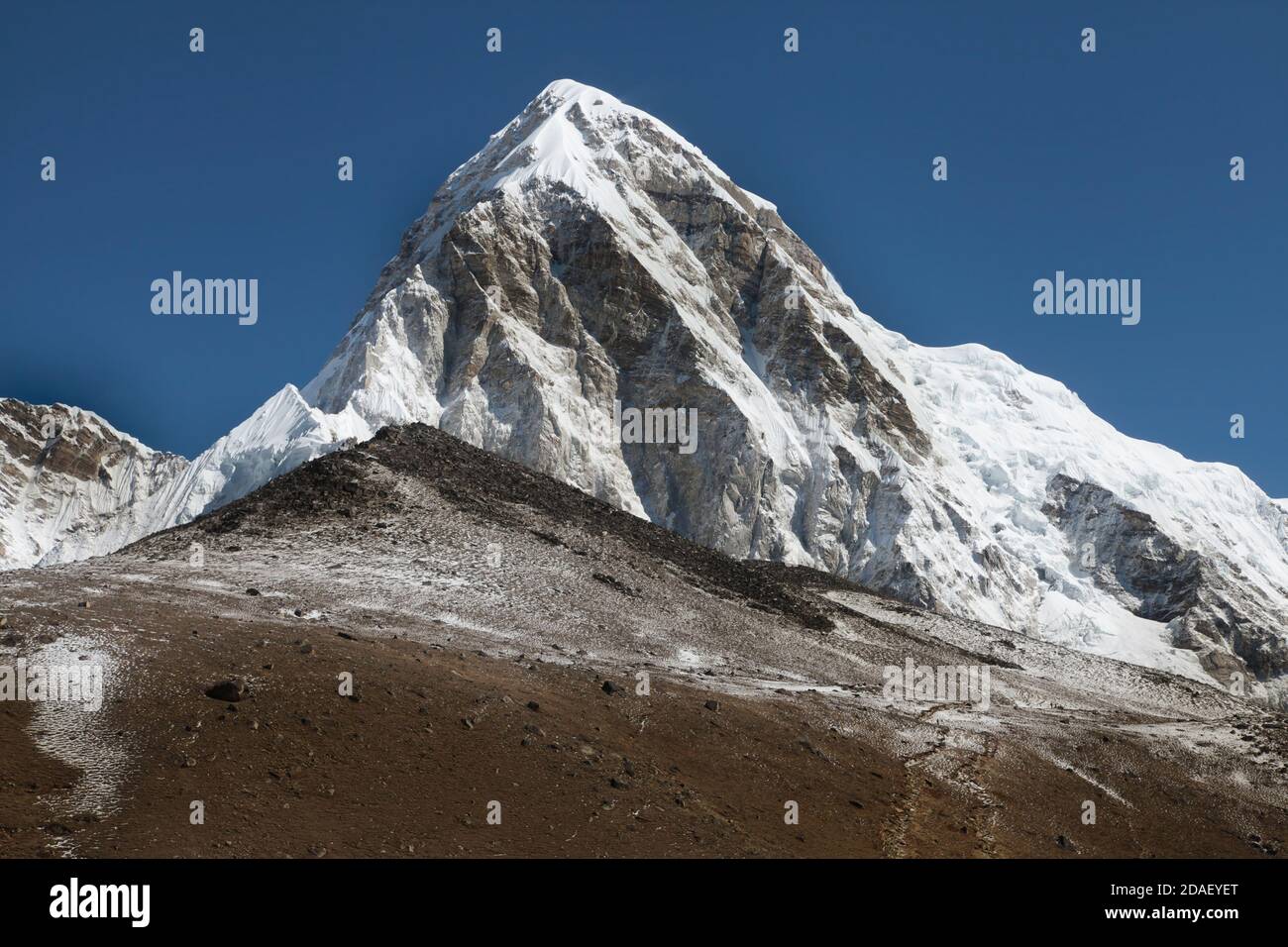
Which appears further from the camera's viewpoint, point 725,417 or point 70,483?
point 725,417

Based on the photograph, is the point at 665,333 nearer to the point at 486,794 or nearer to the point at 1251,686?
the point at 1251,686

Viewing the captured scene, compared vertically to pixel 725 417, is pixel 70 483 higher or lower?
lower

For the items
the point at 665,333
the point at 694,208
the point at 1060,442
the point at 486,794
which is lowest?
the point at 486,794

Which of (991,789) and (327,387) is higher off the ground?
(327,387)

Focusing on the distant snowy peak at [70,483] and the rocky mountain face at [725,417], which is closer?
the distant snowy peak at [70,483]

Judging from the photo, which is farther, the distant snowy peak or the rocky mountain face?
the rocky mountain face
